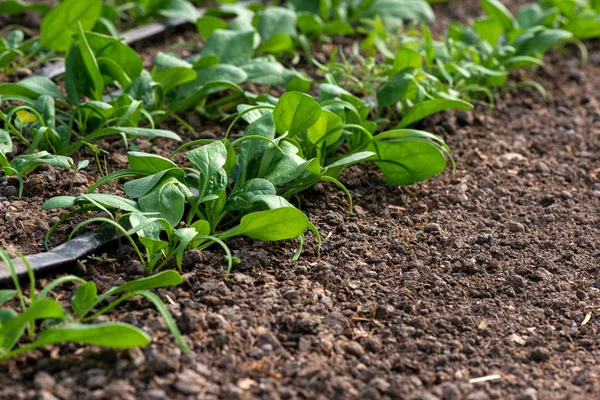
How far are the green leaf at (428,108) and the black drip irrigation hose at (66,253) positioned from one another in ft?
3.89

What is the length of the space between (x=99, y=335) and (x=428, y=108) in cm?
155

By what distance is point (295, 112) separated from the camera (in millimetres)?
2518

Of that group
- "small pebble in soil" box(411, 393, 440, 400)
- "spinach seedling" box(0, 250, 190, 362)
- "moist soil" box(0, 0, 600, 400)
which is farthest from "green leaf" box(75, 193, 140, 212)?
"small pebble in soil" box(411, 393, 440, 400)

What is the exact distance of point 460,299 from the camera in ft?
7.23

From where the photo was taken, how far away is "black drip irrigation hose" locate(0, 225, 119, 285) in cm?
202

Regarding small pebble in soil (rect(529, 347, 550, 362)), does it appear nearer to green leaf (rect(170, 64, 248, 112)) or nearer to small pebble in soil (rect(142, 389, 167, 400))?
small pebble in soil (rect(142, 389, 167, 400))

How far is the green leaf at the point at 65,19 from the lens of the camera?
3.11m

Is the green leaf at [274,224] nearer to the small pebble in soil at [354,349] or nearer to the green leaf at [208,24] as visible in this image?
the small pebble in soil at [354,349]

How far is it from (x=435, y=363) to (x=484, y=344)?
0.52ft

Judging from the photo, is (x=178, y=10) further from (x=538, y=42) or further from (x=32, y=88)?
(x=538, y=42)

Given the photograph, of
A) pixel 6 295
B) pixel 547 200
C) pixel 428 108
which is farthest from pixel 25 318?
pixel 547 200

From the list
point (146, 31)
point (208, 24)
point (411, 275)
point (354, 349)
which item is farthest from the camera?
point (146, 31)

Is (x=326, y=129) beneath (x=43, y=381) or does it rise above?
above

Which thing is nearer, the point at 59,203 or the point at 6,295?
the point at 6,295
